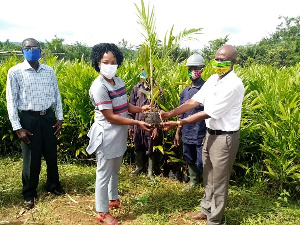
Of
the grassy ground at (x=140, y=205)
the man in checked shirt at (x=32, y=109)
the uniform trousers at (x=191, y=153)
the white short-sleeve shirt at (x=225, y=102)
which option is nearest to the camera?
the white short-sleeve shirt at (x=225, y=102)

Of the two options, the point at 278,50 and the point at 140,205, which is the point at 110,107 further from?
the point at 278,50

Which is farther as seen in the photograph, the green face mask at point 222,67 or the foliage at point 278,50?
the foliage at point 278,50

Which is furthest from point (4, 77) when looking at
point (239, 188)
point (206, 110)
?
point (239, 188)

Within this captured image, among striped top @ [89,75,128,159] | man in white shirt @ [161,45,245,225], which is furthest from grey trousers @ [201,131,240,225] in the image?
striped top @ [89,75,128,159]

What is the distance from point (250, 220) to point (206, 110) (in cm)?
131

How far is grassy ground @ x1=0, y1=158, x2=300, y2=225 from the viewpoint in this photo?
322cm

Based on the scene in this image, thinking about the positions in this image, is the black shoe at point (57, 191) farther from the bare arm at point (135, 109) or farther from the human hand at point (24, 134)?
the bare arm at point (135, 109)

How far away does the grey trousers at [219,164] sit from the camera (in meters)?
2.86

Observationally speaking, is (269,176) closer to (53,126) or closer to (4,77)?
(53,126)

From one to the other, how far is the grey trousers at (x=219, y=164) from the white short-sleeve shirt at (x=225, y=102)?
4.6 inches

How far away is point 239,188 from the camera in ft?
13.0

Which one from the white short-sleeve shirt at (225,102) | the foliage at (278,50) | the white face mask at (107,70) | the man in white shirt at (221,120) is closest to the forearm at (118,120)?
the white face mask at (107,70)

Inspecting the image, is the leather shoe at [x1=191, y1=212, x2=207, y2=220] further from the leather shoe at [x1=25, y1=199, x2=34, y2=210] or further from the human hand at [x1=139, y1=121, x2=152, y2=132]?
the leather shoe at [x1=25, y1=199, x2=34, y2=210]

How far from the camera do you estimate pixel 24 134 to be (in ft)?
10.9
